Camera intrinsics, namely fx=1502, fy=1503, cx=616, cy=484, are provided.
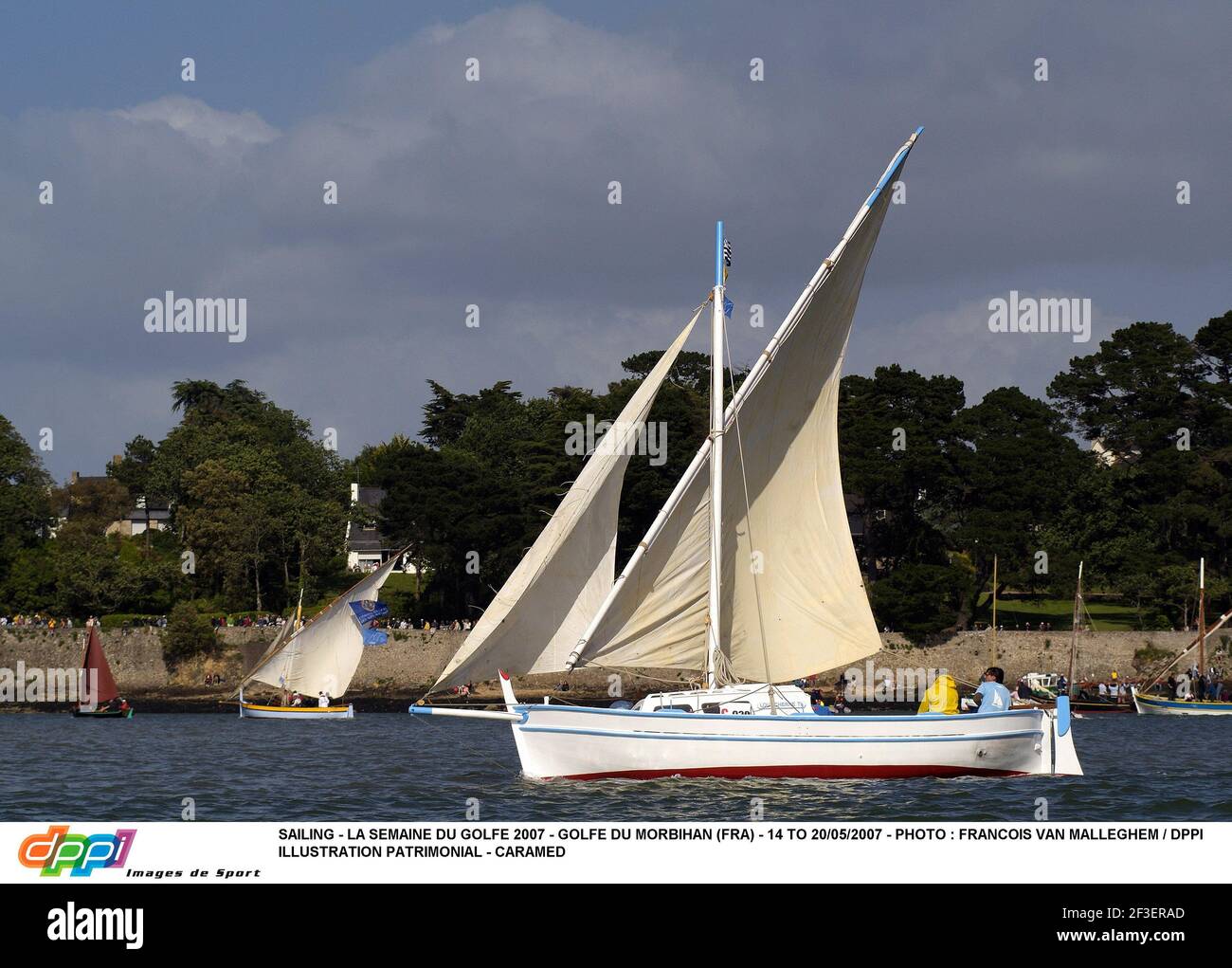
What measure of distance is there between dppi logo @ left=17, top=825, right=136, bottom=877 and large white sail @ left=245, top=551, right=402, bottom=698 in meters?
61.3

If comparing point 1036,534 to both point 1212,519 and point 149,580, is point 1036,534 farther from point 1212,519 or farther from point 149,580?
point 149,580

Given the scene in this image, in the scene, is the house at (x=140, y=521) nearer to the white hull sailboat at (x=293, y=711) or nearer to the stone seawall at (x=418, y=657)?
the stone seawall at (x=418, y=657)

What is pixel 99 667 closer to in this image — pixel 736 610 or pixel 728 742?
pixel 736 610

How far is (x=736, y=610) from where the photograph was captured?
31.7 metres

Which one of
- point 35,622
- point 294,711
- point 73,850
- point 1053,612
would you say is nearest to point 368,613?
point 294,711

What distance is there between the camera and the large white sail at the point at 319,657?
75812mm

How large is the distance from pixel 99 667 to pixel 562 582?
59.0m

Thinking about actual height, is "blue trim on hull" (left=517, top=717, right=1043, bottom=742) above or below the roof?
below

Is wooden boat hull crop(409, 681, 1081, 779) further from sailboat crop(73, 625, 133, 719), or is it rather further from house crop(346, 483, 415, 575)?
house crop(346, 483, 415, 575)

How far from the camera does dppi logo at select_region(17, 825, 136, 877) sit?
1305cm

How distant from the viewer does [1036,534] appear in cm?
9731

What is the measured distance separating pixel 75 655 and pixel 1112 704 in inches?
2413
